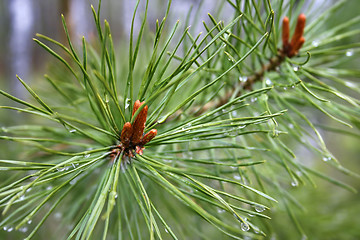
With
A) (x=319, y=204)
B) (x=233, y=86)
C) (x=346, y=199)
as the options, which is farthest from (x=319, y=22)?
(x=346, y=199)

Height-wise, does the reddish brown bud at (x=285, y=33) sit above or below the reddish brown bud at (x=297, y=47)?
above

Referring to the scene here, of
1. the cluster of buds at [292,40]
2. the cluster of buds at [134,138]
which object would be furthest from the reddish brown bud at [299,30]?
the cluster of buds at [134,138]

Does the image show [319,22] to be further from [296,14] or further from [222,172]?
[222,172]

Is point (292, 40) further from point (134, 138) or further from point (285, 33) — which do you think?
point (134, 138)

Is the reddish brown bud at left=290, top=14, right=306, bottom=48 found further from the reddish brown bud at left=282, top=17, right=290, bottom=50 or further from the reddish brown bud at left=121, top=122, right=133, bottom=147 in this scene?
the reddish brown bud at left=121, top=122, right=133, bottom=147

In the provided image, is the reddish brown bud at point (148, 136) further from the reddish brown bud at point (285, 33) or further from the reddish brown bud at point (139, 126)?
the reddish brown bud at point (285, 33)

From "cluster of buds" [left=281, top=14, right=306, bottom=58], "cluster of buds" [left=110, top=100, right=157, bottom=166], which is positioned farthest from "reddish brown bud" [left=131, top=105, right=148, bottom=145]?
"cluster of buds" [left=281, top=14, right=306, bottom=58]
